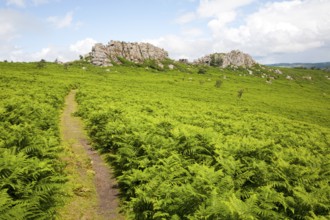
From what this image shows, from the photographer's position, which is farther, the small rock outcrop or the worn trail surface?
the small rock outcrop

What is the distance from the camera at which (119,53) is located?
588ft

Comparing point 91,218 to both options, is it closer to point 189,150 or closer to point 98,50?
point 189,150

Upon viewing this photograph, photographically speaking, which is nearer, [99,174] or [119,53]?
[99,174]

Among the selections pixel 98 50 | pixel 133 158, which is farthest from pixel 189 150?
pixel 98 50

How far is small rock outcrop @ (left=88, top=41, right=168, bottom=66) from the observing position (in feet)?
520

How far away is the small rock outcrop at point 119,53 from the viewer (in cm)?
15864

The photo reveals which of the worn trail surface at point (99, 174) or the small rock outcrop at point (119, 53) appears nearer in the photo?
the worn trail surface at point (99, 174)

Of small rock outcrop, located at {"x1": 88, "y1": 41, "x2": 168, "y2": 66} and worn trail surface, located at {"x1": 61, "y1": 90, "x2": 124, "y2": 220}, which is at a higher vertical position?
small rock outcrop, located at {"x1": 88, "y1": 41, "x2": 168, "y2": 66}

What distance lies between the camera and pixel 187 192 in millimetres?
8414

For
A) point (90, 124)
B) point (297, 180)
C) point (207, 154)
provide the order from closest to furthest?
point (297, 180)
point (207, 154)
point (90, 124)

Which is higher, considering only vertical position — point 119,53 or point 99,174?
point 119,53

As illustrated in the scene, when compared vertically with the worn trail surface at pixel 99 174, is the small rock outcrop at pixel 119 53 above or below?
above

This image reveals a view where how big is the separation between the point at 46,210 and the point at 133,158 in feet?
16.4

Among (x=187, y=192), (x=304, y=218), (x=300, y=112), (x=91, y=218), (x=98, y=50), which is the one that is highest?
(x=98, y=50)
